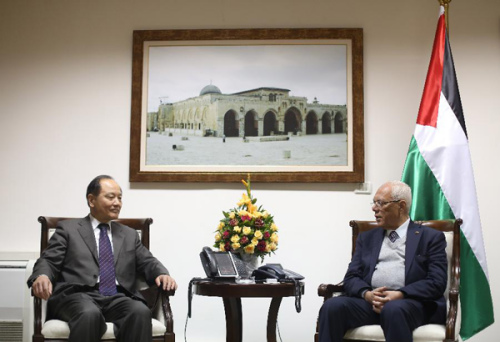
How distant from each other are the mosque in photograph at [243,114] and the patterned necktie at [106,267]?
1557mm

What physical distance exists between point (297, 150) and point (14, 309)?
2439 millimetres

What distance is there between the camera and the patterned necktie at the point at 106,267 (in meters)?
3.97

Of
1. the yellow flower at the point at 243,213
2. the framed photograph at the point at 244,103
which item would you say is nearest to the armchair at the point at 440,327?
the yellow flower at the point at 243,213

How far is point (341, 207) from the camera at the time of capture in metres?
5.35

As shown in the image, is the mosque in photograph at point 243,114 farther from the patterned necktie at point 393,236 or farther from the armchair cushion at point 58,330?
the armchair cushion at point 58,330

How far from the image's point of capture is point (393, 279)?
3.91m

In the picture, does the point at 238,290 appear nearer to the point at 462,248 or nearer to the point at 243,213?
the point at 243,213

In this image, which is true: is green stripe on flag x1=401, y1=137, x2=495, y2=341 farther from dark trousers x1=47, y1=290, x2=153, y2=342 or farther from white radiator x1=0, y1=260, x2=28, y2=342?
white radiator x1=0, y1=260, x2=28, y2=342

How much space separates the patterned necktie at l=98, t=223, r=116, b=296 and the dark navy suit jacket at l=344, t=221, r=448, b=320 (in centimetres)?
136

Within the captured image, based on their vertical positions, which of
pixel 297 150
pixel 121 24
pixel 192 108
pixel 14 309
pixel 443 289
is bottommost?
pixel 14 309

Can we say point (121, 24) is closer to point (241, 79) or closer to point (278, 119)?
point (241, 79)

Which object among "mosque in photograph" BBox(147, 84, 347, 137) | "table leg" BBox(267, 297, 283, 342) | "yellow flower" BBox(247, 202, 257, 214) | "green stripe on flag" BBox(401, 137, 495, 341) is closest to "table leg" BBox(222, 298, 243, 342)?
"table leg" BBox(267, 297, 283, 342)

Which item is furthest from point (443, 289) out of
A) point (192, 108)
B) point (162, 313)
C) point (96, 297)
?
point (192, 108)

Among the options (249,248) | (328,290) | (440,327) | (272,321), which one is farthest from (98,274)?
(440,327)
